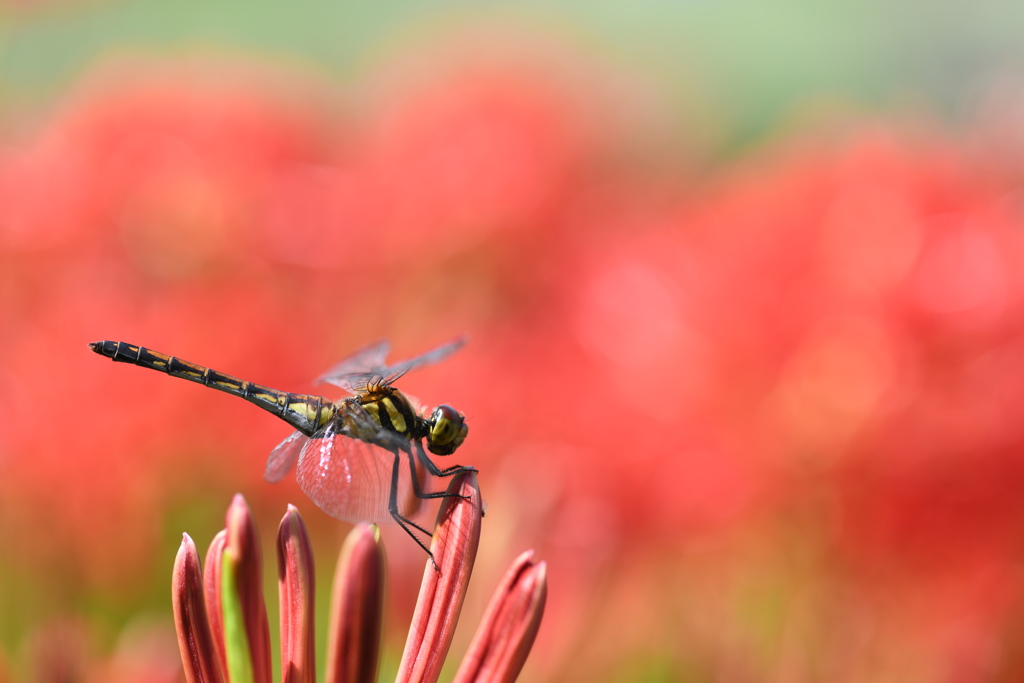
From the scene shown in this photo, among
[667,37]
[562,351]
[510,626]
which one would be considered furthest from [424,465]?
[667,37]

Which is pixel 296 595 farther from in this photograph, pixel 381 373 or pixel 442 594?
pixel 381 373

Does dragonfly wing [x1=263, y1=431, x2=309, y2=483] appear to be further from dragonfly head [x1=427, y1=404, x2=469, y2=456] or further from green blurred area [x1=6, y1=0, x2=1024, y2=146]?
green blurred area [x1=6, y1=0, x2=1024, y2=146]

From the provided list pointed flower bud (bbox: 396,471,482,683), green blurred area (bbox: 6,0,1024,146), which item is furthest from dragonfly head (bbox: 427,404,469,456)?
green blurred area (bbox: 6,0,1024,146)

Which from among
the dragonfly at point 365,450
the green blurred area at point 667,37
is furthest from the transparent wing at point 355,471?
the green blurred area at point 667,37

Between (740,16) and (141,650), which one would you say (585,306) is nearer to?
(141,650)

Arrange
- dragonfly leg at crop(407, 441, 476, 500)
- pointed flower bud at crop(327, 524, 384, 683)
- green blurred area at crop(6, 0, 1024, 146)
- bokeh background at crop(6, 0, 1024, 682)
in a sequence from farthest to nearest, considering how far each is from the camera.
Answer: green blurred area at crop(6, 0, 1024, 146) < bokeh background at crop(6, 0, 1024, 682) < dragonfly leg at crop(407, 441, 476, 500) < pointed flower bud at crop(327, 524, 384, 683)

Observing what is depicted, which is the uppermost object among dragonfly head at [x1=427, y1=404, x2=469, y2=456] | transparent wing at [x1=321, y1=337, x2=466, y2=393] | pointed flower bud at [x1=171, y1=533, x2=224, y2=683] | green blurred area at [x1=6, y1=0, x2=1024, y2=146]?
green blurred area at [x1=6, y1=0, x2=1024, y2=146]

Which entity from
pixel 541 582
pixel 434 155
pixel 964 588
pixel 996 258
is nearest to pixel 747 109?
pixel 434 155
